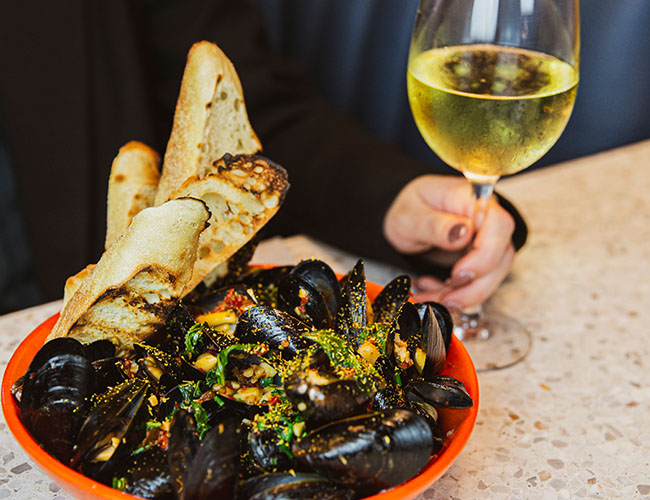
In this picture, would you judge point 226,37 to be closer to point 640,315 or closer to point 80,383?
point 640,315

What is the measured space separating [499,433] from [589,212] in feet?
2.52

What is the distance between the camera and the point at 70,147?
1632mm

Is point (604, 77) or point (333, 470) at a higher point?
point (333, 470)

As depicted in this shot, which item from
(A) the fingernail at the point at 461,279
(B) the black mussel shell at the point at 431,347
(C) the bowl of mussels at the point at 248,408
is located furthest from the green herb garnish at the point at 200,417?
(A) the fingernail at the point at 461,279

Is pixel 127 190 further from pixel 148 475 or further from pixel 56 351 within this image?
pixel 148 475

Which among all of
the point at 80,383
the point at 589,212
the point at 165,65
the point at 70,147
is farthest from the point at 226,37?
the point at 80,383

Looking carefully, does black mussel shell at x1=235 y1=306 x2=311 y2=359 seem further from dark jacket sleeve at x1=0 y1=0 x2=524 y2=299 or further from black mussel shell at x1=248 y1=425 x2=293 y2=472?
dark jacket sleeve at x1=0 y1=0 x2=524 y2=299

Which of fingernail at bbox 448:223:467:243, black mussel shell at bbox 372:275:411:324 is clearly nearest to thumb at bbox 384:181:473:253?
fingernail at bbox 448:223:467:243

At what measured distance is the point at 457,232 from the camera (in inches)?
43.8

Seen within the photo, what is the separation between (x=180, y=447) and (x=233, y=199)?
0.98ft

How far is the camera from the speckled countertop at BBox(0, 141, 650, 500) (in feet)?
2.43

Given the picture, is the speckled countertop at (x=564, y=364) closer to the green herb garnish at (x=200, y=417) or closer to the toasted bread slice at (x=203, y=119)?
the green herb garnish at (x=200, y=417)

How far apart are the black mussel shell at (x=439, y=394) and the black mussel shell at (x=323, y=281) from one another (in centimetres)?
14

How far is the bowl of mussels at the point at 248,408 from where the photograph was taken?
522 millimetres
